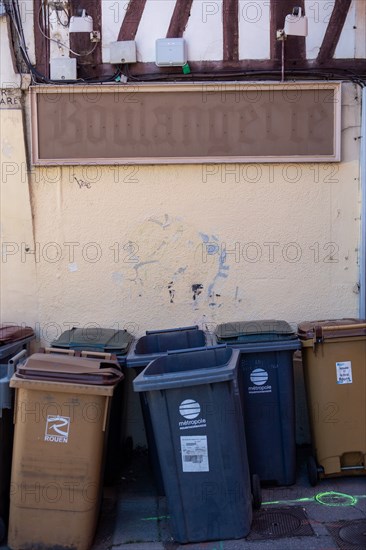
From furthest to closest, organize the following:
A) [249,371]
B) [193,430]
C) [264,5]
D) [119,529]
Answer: [264,5] → [249,371] → [119,529] → [193,430]

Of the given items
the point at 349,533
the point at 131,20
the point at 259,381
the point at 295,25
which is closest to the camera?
the point at 349,533

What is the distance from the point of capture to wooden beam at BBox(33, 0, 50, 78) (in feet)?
19.6

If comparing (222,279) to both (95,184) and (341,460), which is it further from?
(341,460)

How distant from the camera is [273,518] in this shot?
4.70 metres

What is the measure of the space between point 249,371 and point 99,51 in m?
3.40

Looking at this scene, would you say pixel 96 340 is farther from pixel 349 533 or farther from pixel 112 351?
pixel 349 533

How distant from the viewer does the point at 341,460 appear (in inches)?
208

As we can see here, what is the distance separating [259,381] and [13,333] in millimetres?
2184

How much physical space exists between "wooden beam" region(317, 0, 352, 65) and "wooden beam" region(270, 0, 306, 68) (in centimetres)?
19

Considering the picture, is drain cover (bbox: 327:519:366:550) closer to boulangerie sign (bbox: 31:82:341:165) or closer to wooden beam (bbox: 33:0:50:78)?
boulangerie sign (bbox: 31:82:341:165)

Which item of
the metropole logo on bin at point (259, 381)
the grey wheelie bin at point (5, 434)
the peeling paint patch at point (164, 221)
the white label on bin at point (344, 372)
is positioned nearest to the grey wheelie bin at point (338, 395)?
the white label on bin at point (344, 372)

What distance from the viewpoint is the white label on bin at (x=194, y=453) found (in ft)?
14.1

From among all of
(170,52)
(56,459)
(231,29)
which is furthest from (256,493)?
(231,29)

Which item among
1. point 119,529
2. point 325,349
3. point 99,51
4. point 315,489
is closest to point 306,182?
point 325,349
